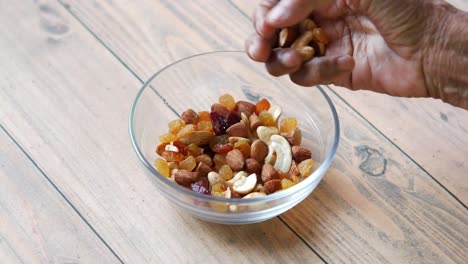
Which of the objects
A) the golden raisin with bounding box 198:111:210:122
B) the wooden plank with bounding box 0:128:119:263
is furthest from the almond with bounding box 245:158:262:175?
the wooden plank with bounding box 0:128:119:263

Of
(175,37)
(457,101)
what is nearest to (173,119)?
(175,37)

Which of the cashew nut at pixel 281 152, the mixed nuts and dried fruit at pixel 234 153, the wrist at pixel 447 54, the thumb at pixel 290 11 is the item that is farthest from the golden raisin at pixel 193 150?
the wrist at pixel 447 54

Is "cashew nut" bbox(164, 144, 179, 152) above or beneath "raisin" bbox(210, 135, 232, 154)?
above

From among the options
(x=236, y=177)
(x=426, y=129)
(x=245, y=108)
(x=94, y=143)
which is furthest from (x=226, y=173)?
(x=426, y=129)

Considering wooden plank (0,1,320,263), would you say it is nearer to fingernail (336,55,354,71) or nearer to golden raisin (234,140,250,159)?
golden raisin (234,140,250,159)

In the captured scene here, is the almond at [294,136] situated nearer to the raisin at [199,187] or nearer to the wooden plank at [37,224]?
the raisin at [199,187]

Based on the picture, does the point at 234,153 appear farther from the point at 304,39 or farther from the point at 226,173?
the point at 304,39
